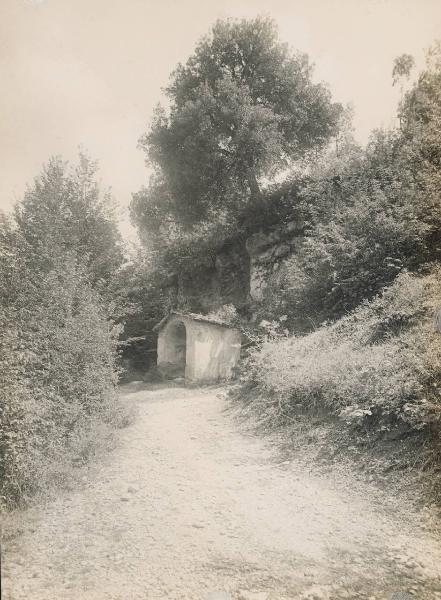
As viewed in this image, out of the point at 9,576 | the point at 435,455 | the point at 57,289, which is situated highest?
the point at 57,289

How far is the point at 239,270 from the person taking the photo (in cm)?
2255

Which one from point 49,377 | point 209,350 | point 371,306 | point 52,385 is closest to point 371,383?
point 371,306

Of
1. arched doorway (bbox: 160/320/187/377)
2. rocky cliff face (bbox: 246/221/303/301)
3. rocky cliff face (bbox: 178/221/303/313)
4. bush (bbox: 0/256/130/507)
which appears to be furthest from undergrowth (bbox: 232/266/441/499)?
rocky cliff face (bbox: 178/221/303/313)

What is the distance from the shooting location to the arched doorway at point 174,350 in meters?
18.3

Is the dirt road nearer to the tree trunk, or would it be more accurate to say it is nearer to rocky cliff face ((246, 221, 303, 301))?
rocky cliff face ((246, 221, 303, 301))

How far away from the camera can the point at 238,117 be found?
1969 centimetres

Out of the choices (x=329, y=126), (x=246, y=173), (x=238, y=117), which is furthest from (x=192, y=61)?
(x=329, y=126)

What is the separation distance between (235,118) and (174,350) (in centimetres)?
1185

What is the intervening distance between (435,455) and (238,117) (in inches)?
717

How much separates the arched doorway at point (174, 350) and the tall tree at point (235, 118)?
25.6ft

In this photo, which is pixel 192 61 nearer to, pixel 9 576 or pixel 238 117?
pixel 238 117

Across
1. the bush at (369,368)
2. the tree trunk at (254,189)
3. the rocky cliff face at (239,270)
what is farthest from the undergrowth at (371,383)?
the tree trunk at (254,189)

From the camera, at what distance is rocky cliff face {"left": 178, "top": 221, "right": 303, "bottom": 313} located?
20.4 metres

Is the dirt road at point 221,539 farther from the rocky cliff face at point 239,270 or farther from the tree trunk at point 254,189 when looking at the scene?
the tree trunk at point 254,189
